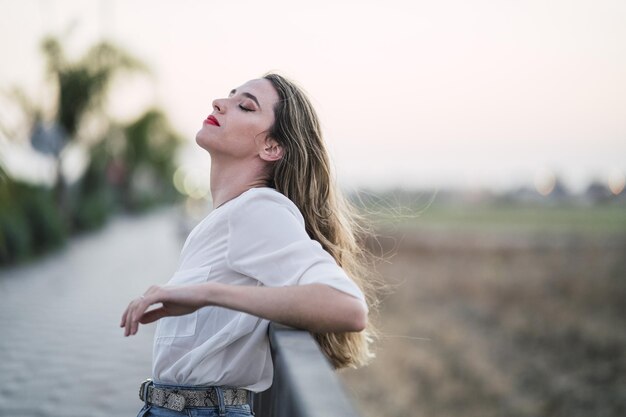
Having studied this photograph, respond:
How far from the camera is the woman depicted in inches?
77.2

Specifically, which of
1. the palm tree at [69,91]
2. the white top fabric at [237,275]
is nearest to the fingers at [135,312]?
the white top fabric at [237,275]

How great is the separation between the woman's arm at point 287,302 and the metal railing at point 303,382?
0.19 feet

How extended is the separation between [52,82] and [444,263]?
85.6ft

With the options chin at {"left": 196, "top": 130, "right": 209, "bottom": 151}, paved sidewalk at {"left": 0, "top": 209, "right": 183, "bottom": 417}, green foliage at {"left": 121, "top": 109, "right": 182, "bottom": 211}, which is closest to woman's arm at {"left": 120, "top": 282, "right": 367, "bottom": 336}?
chin at {"left": 196, "top": 130, "right": 209, "bottom": 151}

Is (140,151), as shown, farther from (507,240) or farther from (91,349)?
(91,349)

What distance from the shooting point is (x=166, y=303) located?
2049 mm

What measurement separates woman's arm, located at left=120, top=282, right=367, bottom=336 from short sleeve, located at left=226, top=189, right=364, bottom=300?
0.03 m

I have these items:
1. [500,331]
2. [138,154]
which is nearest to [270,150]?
[500,331]

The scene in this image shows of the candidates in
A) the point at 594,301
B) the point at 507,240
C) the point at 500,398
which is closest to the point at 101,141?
the point at 500,398

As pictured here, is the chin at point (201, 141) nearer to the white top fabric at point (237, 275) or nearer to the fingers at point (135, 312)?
the white top fabric at point (237, 275)

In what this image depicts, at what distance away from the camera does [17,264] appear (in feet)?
52.3

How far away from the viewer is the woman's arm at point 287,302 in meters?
1.91

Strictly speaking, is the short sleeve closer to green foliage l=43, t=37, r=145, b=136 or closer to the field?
the field

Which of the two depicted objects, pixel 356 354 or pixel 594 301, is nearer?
pixel 356 354
